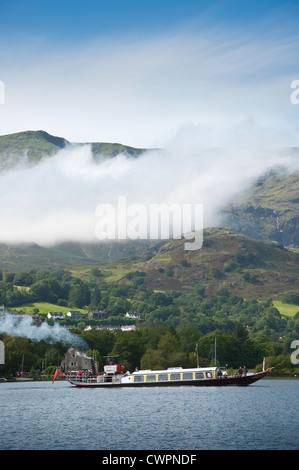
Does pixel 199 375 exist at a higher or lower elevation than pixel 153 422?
lower

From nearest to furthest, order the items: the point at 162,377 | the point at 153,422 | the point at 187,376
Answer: the point at 153,422 → the point at 187,376 → the point at 162,377

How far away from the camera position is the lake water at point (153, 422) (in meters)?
82.4

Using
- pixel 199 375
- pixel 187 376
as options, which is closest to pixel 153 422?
pixel 199 375

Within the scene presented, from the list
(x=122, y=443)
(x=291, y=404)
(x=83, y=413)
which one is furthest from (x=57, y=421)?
(x=291, y=404)

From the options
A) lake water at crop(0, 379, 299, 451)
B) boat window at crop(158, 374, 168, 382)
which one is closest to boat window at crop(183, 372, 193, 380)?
boat window at crop(158, 374, 168, 382)

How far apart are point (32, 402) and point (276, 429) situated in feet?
229

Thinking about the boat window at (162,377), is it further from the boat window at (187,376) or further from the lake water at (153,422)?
the lake water at (153,422)

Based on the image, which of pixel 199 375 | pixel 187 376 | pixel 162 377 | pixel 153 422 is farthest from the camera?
pixel 162 377

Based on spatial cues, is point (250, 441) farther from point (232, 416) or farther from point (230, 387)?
point (230, 387)

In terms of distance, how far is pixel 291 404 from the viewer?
5202 inches

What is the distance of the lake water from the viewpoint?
82438mm

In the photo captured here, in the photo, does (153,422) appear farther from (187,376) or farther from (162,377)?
(162,377)

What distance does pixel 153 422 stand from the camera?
103688 millimetres

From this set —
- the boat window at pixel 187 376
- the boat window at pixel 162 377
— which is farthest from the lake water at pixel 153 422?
the boat window at pixel 162 377
